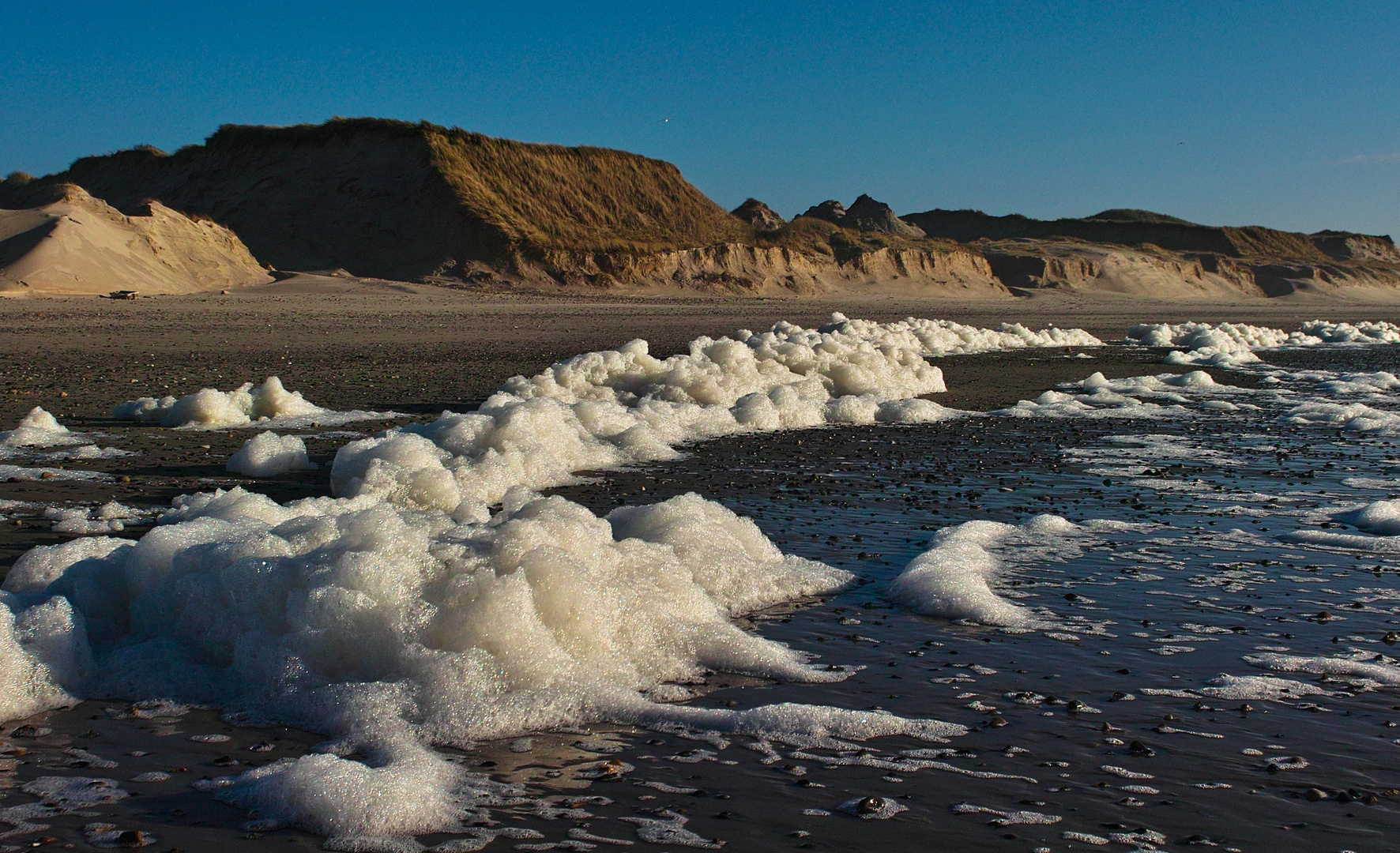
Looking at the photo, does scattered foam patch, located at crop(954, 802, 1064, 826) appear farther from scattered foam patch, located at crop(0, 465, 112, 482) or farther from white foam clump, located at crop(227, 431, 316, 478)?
scattered foam patch, located at crop(0, 465, 112, 482)

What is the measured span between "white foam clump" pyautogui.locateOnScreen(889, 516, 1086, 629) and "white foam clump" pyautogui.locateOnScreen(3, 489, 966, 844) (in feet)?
3.33

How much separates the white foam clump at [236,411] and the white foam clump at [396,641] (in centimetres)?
621

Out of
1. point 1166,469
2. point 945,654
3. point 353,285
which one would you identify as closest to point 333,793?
point 945,654

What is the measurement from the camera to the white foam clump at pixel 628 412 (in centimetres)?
850

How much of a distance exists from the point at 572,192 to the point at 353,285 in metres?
19.5

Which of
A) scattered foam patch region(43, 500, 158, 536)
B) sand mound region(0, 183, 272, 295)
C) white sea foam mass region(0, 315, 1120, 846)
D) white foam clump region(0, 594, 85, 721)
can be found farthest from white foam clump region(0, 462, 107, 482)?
sand mound region(0, 183, 272, 295)

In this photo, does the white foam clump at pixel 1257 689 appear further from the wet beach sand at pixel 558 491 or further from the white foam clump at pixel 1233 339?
the white foam clump at pixel 1233 339

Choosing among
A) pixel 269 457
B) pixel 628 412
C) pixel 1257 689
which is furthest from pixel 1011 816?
pixel 628 412

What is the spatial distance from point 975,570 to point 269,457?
5.59 m

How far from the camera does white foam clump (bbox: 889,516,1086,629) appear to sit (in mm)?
5875

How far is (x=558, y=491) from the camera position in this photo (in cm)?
897

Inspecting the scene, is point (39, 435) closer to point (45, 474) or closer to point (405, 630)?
point (45, 474)

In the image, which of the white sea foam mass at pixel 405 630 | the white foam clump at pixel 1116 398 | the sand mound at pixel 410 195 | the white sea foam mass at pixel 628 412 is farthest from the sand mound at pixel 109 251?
the white sea foam mass at pixel 405 630

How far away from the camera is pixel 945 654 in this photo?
525 cm
